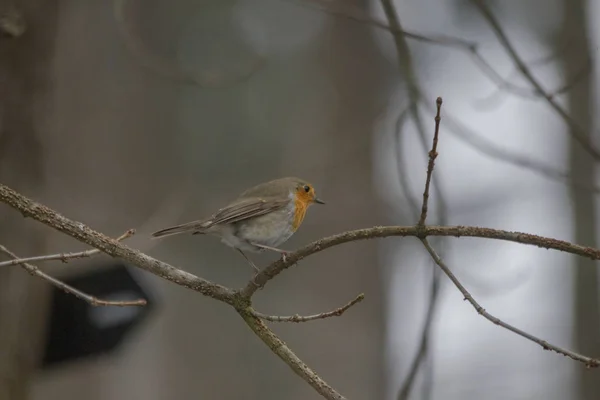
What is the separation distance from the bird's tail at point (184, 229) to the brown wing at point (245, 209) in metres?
0.02

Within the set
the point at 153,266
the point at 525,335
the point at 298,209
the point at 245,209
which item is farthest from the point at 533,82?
the point at 153,266

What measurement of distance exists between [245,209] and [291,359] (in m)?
0.41

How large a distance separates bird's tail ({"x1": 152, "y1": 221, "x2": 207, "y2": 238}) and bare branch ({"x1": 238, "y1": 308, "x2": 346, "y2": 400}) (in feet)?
0.74

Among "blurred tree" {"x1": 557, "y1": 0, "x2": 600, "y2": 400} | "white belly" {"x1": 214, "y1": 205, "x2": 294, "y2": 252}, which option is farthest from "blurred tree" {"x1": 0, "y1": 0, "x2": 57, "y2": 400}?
"blurred tree" {"x1": 557, "y1": 0, "x2": 600, "y2": 400}

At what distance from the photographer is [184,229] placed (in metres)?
1.26

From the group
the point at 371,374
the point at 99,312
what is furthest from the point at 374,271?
the point at 99,312

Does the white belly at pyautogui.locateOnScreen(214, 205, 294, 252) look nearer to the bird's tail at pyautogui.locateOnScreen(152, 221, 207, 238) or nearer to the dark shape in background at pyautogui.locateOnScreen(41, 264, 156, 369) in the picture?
the bird's tail at pyautogui.locateOnScreen(152, 221, 207, 238)

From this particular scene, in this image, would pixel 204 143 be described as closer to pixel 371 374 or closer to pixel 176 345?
pixel 176 345

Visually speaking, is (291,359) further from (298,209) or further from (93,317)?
(93,317)

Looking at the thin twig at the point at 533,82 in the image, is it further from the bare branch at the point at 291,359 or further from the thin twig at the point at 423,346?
the bare branch at the point at 291,359

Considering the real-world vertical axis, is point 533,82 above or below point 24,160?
below

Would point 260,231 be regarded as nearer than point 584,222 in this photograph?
Yes

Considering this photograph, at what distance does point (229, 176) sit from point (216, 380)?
2.20 ft

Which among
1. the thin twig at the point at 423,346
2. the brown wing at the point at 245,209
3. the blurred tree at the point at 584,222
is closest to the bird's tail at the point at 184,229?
the brown wing at the point at 245,209
